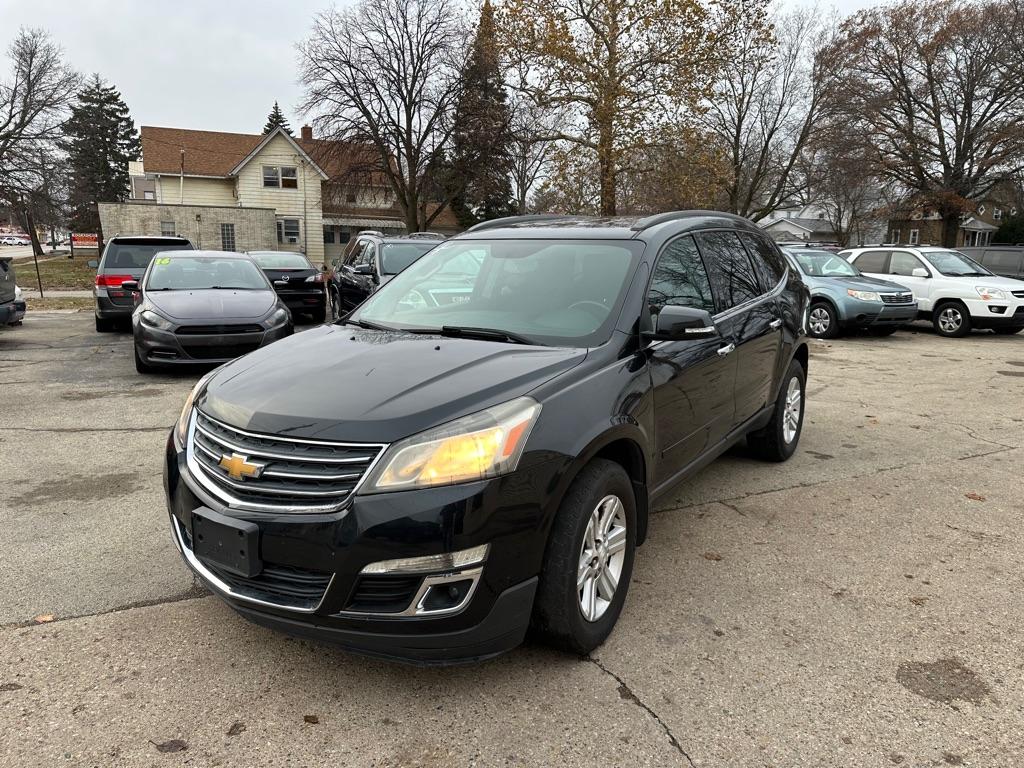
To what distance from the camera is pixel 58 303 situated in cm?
1888

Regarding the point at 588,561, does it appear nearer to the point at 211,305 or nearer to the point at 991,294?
the point at 211,305

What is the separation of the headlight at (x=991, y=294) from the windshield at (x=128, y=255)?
1509 cm

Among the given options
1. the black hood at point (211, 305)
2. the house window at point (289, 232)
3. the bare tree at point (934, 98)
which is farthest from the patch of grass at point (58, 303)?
the bare tree at point (934, 98)

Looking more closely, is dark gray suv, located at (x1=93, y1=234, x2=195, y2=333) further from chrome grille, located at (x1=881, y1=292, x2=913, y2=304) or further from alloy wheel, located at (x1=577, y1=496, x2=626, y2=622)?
chrome grille, located at (x1=881, y1=292, x2=913, y2=304)

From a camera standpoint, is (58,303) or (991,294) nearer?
(991,294)

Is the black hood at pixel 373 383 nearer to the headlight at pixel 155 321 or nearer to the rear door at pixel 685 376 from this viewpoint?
the rear door at pixel 685 376

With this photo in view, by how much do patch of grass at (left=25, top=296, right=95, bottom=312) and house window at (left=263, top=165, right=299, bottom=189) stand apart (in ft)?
75.3

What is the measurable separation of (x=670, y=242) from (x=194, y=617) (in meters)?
2.98

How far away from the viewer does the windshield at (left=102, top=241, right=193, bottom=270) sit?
497 inches

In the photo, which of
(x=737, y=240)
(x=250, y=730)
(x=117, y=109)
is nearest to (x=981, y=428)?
(x=737, y=240)

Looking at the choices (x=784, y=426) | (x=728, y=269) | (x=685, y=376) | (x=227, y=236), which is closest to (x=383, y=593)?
(x=685, y=376)

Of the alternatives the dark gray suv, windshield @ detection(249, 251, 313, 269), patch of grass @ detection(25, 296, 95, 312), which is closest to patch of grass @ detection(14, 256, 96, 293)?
patch of grass @ detection(25, 296, 95, 312)

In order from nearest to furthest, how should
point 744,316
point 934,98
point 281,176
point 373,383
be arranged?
point 373,383 → point 744,316 → point 934,98 → point 281,176

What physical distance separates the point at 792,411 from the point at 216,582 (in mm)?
4544
